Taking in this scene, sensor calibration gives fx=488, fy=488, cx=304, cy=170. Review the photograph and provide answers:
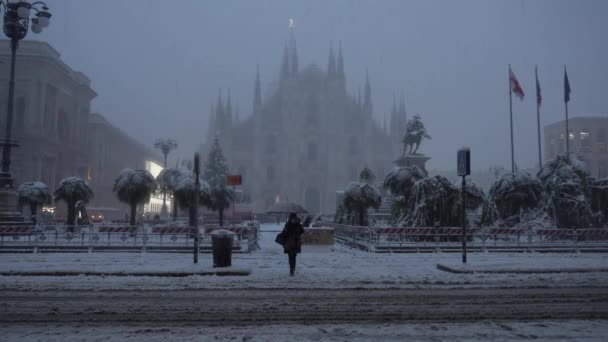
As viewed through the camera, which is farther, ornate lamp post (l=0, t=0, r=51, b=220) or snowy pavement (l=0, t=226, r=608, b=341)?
ornate lamp post (l=0, t=0, r=51, b=220)

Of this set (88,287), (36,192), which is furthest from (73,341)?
(36,192)

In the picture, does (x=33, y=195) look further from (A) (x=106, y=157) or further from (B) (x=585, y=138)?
(B) (x=585, y=138)

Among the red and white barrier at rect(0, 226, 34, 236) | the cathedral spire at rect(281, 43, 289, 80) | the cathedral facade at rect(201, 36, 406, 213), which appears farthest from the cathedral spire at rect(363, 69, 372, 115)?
the red and white barrier at rect(0, 226, 34, 236)

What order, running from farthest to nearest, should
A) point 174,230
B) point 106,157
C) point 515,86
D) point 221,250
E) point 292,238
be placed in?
point 106,157 < point 515,86 < point 174,230 < point 221,250 < point 292,238

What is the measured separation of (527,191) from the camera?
28.3 m

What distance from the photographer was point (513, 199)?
2834cm

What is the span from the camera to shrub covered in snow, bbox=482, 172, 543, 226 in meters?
28.1

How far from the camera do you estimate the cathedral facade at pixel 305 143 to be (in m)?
77.6

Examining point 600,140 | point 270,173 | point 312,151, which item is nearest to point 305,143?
point 312,151

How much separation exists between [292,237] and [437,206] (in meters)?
13.5

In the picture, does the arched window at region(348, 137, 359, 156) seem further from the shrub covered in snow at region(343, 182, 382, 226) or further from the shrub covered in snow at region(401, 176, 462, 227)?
the shrub covered in snow at region(401, 176, 462, 227)

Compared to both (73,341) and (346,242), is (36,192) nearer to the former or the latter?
(346,242)

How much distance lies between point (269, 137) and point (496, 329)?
7508 centimetres

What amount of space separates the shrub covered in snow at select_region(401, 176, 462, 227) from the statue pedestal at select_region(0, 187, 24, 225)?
63.7 ft
